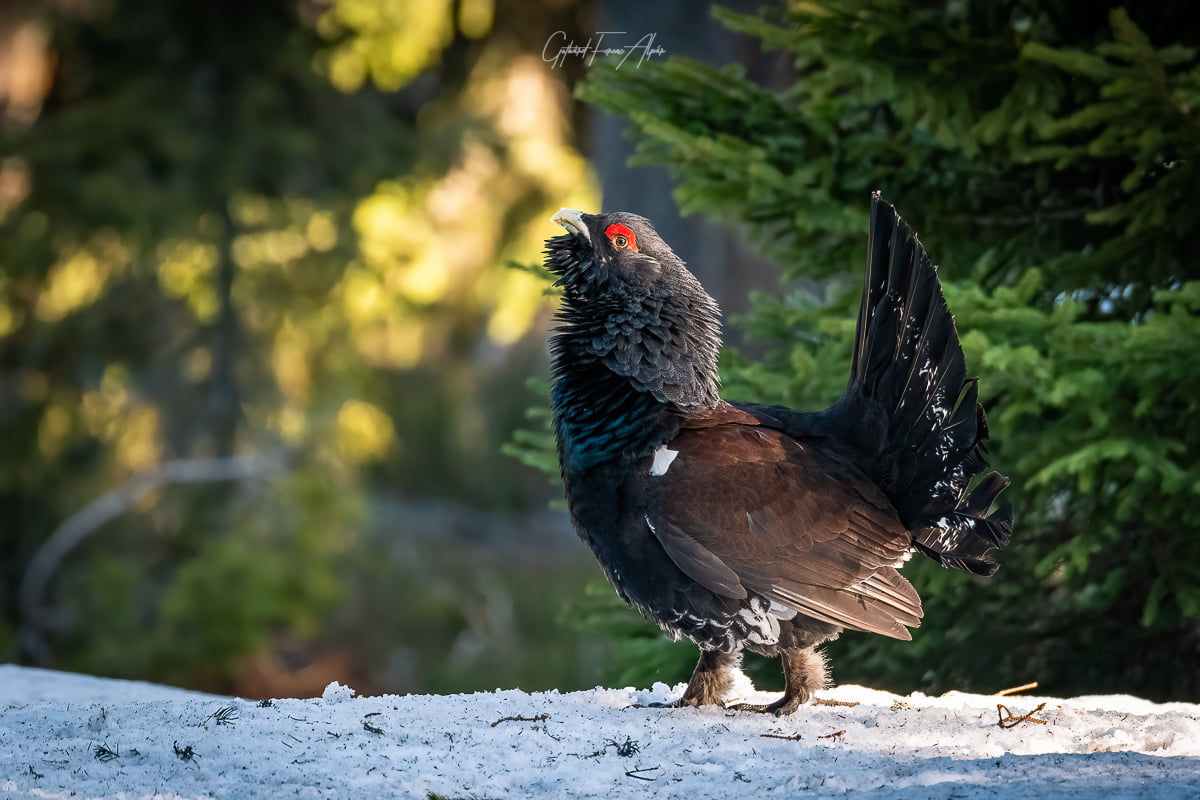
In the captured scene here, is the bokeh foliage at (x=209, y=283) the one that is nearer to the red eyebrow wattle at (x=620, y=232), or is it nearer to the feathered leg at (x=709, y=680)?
the red eyebrow wattle at (x=620, y=232)

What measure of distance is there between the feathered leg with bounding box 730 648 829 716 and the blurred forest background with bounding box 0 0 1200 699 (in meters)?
1.17

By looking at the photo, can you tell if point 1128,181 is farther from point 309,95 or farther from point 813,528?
point 309,95

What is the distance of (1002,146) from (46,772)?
4420 mm

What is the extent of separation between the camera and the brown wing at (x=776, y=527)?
11.2ft

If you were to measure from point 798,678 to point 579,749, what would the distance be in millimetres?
951

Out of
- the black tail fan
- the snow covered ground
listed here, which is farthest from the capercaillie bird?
the snow covered ground

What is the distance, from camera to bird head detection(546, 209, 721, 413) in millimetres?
3639

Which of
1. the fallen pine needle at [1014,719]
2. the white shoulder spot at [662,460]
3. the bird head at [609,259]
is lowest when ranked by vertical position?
the fallen pine needle at [1014,719]

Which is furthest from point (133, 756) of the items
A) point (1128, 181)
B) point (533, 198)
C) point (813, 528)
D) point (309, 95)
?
point (533, 198)

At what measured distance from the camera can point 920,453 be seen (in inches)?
146

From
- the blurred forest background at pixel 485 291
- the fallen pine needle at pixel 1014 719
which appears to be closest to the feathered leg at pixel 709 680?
the fallen pine needle at pixel 1014 719

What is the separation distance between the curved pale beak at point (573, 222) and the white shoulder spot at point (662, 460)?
789mm

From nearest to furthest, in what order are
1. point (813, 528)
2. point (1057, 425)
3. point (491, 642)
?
point (813, 528) < point (1057, 425) < point (491, 642)

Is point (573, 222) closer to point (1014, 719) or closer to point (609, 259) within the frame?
point (609, 259)
